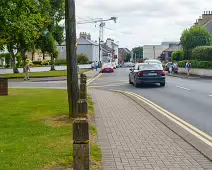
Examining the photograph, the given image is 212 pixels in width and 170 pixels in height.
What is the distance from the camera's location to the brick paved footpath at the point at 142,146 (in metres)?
5.60

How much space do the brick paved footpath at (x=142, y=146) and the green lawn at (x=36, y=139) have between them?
352 mm

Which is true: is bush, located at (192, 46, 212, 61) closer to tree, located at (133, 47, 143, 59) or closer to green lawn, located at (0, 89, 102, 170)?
green lawn, located at (0, 89, 102, 170)

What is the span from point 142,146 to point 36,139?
2185mm

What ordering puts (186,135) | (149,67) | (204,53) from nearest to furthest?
(186,135) → (149,67) → (204,53)

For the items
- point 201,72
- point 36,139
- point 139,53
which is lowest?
point 36,139

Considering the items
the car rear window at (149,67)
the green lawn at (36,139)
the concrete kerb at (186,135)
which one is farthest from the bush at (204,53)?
the green lawn at (36,139)

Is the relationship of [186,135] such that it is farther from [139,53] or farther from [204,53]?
[139,53]

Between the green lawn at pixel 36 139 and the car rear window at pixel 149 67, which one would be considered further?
the car rear window at pixel 149 67

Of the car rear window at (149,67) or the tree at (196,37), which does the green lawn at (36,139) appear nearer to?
the car rear window at (149,67)

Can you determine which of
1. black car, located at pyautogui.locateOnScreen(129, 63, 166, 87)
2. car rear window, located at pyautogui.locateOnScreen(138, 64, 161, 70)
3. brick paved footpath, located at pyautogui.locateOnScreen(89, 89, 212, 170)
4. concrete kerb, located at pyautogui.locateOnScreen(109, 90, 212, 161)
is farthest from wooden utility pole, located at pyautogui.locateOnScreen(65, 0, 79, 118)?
car rear window, located at pyautogui.locateOnScreen(138, 64, 161, 70)

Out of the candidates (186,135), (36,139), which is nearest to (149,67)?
(186,135)

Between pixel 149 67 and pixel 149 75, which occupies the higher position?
pixel 149 67

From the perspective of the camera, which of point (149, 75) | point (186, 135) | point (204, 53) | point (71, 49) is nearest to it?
point (186, 135)

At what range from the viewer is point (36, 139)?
22.9ft
